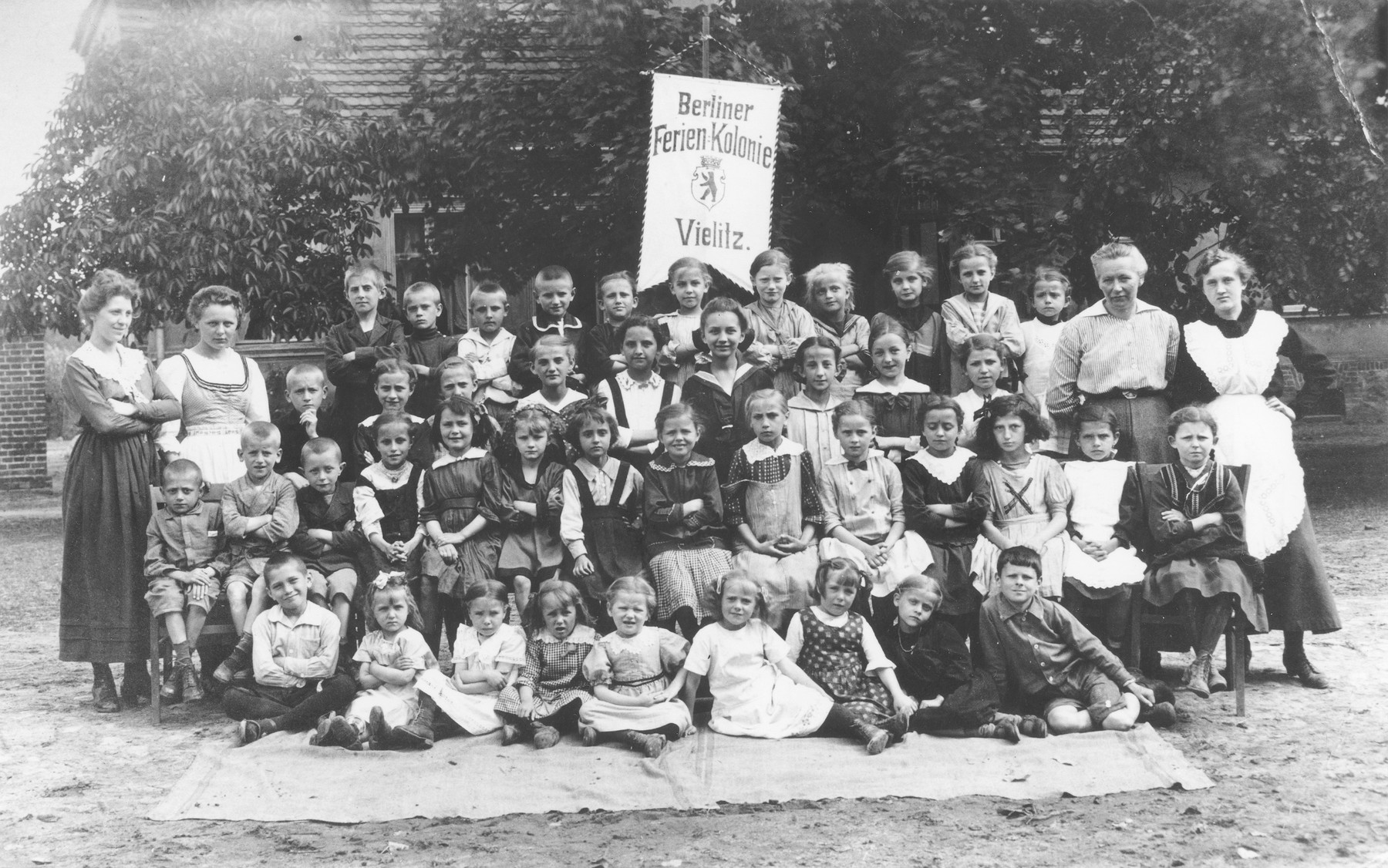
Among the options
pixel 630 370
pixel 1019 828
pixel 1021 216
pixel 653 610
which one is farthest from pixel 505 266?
pixel 1019 828

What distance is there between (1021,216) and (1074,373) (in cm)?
444

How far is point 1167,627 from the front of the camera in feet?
17.4

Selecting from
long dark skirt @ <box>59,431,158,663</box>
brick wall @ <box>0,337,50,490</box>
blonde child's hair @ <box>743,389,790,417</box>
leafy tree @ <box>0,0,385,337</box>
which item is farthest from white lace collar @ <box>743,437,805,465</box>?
brick wall @ <box>0,337,50,490</box>

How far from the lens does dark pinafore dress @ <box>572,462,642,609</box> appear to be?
5535 mm

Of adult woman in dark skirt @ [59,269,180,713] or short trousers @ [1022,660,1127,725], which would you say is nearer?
short trousers @ [1022,660,1127,725]

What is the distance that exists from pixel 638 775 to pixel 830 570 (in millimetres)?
1115

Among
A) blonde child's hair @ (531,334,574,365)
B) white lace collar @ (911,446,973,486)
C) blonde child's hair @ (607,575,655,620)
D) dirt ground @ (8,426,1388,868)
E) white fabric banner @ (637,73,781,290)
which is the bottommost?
dirt ground @ (8,426,1388,868)

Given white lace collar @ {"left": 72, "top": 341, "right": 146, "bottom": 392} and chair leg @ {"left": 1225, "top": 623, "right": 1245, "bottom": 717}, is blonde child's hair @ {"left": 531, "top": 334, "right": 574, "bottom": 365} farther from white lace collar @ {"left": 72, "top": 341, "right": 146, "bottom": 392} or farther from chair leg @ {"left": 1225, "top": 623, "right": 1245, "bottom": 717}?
chair leg @ {"left": 1225, "top": 623, "right": 1245, "bottom": 717}

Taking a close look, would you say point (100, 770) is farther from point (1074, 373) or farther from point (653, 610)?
point (1074, 373)

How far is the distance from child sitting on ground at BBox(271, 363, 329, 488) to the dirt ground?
141cm

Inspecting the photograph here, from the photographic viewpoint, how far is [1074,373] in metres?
5.84

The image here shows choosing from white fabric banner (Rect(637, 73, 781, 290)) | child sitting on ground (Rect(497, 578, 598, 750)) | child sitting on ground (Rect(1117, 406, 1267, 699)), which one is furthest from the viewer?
white fabric banner (Rect(637, 73, 781, 290))

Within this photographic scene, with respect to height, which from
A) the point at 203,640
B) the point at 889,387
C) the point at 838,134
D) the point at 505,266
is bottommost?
the point at 203,640

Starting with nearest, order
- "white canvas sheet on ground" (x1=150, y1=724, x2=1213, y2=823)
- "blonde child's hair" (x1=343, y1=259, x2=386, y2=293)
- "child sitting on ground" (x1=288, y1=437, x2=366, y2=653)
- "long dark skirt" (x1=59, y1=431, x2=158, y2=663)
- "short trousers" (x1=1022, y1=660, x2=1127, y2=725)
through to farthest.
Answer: "white canvas sheet on ground" (x1=150, y1=724, x2=1213, y2=823) → "short trousers" (x1=1022, y1=660, x2=1127, y2=725) → "child sitting on ground" (x1=288, y1=437, x2=366, y2=653) → "long dark skirt" (x1=59, y1=431, x2=158, y2=663) → "blonde child's hair" (x1=343, y1=259, x2=386, y2=293)
